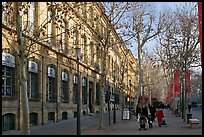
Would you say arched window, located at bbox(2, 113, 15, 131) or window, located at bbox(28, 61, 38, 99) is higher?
window, located at bbox(28, 61, 38, 99)

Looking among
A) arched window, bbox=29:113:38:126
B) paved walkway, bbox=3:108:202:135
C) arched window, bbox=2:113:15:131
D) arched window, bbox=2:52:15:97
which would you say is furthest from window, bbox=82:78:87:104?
arched window, bbox=2:113:15:131

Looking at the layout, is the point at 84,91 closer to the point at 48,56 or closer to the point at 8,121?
the point at 48,56

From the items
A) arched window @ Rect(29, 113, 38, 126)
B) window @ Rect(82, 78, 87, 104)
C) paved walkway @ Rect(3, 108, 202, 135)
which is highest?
window @ Rect(82, 78, 87, 104)

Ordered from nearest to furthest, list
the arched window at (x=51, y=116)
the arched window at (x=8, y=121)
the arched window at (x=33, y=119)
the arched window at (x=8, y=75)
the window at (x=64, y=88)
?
the arched window at (x=8, y=121) → the arched window at (x=8, y=75) → the arched window at (x=33, y=119) → the arched window at (x=51, y=116) → the window at (x=64, y=88)

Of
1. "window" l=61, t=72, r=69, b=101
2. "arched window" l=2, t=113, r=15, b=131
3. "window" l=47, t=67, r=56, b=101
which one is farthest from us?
"window" l=61, t=72, r=69, b=101

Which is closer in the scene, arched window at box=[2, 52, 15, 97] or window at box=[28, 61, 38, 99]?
arched window at box=[2, 52, 15, 97]

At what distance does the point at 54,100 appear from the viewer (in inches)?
1278

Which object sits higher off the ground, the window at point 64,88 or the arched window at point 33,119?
the window at point 64,88

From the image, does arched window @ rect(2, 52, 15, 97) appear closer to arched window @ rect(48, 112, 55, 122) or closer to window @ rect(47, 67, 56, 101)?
window @ rect(47, 67, 56, 101)

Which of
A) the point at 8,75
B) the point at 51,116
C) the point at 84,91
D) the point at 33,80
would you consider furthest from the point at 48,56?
the point at 84,91

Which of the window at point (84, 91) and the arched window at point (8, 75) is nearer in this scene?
the arched window at point (8, 75)

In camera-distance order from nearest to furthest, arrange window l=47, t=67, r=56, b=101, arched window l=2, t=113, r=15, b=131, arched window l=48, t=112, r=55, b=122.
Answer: arched window l=2, t=113, r=15, b=131, arched window l=48, t=112, r=55, b=122, window l=47, t=67, r=56, b=101

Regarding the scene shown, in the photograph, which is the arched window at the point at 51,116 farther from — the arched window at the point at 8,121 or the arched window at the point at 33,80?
the arched window at the point at 8,121

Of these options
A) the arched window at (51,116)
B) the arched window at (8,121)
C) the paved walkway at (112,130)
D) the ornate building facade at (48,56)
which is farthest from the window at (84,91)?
the arched window at (8,121)
